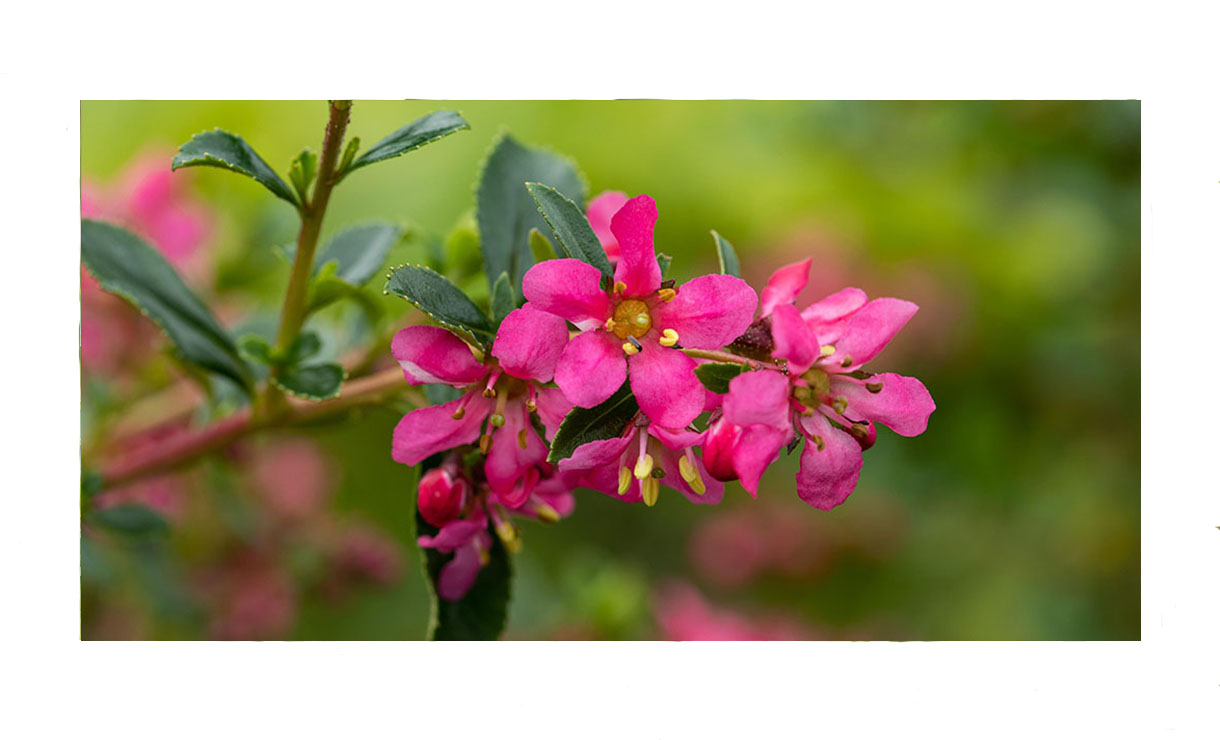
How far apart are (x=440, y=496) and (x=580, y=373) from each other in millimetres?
187

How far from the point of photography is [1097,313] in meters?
2.20

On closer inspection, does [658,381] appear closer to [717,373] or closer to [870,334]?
[717,373]

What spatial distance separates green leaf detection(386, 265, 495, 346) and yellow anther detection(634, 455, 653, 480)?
0.17 meters

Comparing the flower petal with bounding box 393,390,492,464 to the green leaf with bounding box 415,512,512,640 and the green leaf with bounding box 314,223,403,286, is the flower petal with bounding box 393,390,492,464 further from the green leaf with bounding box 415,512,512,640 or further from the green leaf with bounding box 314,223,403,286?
the green leaf with bounding box 314,223,403,286

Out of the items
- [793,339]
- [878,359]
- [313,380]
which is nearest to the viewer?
[793,339]

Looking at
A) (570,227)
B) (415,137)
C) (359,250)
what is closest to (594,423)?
(570,227)

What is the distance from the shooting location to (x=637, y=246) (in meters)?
0.79

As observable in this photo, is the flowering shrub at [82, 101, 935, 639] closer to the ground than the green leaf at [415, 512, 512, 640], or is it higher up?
higher up

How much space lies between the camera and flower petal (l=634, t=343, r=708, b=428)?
77 cm

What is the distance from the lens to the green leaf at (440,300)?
30.4 inches

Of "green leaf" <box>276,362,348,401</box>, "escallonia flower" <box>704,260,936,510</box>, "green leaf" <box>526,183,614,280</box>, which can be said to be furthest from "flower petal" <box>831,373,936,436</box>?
"green leaf" <box>276,362,348,401</box>

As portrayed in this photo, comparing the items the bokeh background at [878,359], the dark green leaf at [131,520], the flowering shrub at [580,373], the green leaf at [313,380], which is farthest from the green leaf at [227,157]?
the bokeh background at [878,359]

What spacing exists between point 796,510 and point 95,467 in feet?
4.73
